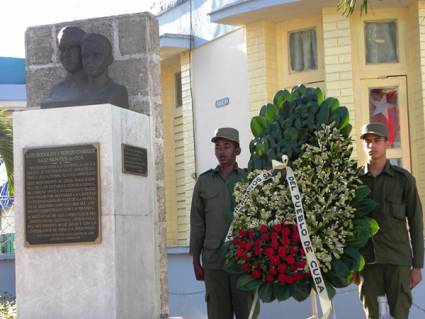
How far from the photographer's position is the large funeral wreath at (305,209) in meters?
5.66

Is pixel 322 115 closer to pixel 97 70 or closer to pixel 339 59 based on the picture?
pixel 97 70

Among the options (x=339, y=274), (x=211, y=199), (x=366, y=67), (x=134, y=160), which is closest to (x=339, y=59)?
(x=366, y=67)

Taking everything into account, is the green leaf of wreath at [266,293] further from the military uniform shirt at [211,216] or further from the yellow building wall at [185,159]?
the yellow building wall at [185,159]

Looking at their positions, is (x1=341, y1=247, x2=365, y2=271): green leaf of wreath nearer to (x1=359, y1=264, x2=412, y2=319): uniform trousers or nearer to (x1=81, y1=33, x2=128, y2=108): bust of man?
(x1=359, y1=264, x2=412, y2=319): uniform trousers

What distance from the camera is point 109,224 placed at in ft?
23.4

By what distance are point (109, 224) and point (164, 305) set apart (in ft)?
4.67

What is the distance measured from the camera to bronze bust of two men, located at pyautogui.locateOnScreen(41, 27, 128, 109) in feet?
26.0

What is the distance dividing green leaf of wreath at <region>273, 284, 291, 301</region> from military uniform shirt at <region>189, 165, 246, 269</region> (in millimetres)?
1148

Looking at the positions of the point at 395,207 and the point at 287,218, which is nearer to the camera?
the point at 287,218

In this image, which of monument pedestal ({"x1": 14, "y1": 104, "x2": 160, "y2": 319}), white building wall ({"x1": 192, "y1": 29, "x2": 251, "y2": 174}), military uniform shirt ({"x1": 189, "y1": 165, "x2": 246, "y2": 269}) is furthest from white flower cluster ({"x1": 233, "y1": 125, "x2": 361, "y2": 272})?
white building wall ({"x1": 192, "y1": 29, "x2": 251, "y2": 174})

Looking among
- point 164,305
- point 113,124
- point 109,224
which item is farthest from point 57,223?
point 164,305

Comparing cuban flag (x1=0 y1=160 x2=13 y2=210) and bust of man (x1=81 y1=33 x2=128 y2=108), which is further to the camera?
cuban flag (x1=0 y1=160 x2=13 y2=210)

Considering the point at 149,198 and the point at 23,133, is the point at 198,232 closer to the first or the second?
the point at 149,198

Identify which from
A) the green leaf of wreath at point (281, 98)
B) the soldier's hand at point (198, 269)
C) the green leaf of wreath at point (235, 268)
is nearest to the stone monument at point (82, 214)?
the soldier's hand at point (198, 269)
